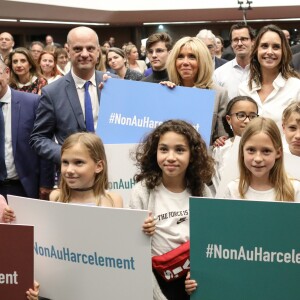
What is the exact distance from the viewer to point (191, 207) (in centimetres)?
236

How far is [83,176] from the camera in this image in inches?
113

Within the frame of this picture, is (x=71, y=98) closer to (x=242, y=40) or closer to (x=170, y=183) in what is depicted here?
(x=170, y=183)

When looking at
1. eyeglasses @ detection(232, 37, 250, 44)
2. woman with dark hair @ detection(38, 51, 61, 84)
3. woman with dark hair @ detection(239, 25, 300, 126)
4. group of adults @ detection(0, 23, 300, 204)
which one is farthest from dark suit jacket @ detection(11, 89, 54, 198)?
woman with dark hair @ detection(38, 51, 61, 84)

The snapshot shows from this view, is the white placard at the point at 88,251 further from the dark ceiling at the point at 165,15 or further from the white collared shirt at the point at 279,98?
the dark ceiling at the point at 165,15

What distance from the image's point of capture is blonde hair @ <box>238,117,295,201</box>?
271 cm

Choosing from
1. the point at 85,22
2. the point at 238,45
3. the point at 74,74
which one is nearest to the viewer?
the point at 74,74

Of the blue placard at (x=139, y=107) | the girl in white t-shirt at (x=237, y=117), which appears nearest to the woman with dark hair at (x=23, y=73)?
the blue placard at (x=139, y=107)

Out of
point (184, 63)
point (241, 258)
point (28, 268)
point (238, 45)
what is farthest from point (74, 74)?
point (238, 45)

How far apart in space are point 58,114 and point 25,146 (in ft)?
1.34

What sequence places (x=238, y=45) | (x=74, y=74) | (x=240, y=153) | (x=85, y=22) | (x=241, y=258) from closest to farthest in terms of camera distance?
(x=241, y=258) < (x=240, y=153) < (x=74, y=74) < (x=238, y=45) < (x=85, y=22)

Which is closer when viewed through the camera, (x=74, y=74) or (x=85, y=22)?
(x=74, y=74)

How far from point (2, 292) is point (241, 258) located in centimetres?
103

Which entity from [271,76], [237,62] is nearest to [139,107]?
[271,76]

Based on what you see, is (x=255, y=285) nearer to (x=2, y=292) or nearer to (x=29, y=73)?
(x=2, y=292)
